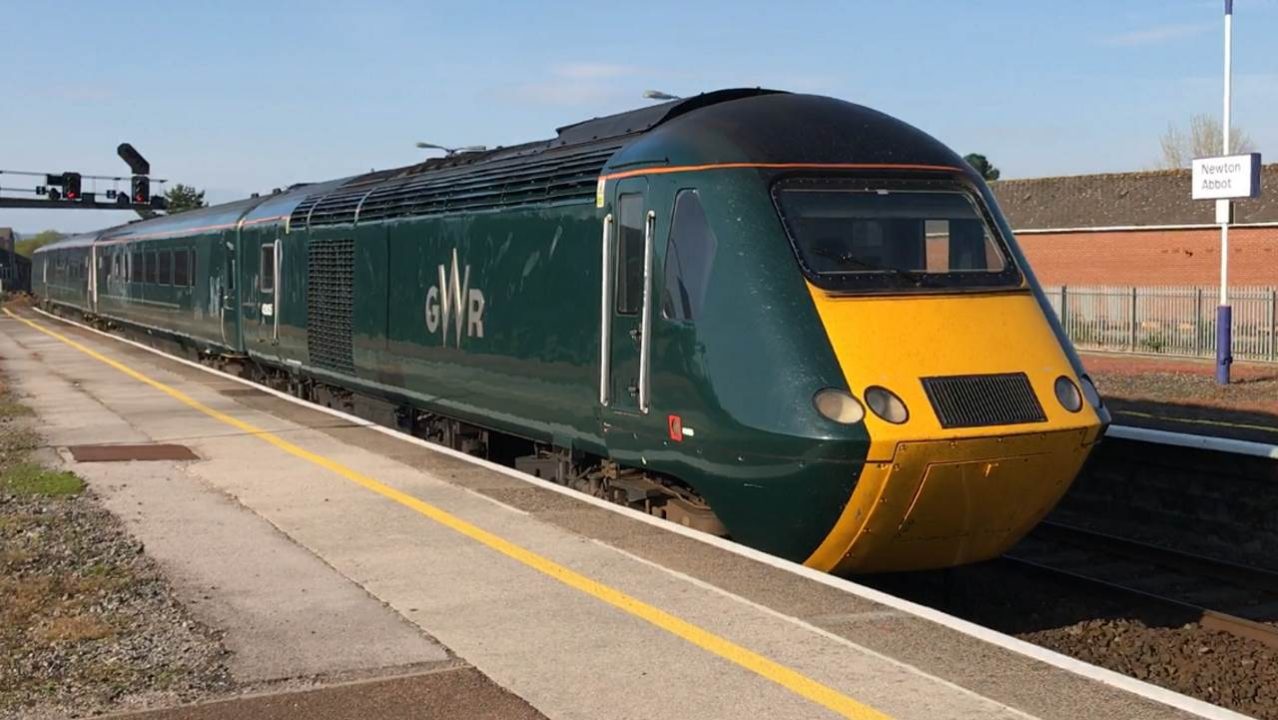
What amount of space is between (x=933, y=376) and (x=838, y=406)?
631 mm

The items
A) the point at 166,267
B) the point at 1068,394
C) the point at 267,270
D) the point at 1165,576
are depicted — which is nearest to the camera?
the point at 1068,394

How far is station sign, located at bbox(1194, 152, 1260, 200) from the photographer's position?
2502 centimetres

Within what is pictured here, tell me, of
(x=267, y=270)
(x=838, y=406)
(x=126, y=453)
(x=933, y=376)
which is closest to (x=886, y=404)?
(x=838, y=406)

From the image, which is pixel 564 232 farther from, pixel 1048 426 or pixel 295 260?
pixel 295 260

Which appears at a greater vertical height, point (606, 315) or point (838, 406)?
point (606, 315)

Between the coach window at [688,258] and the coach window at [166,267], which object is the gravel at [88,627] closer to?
the coach window at [688,258]

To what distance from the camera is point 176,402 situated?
17.9 meters

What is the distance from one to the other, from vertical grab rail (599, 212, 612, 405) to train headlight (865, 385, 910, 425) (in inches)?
97.1

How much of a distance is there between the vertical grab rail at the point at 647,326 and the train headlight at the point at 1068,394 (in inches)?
104

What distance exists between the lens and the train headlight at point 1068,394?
773 cm

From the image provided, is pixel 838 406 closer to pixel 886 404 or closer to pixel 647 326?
pixel 886 404

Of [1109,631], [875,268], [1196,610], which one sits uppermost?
[875,268]

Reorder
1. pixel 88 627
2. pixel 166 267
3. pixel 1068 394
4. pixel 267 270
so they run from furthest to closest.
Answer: pixel 166 267 < pixel 267 270 < pixel 1068 394 < pixel 88 627

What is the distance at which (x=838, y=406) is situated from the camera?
7.25m
